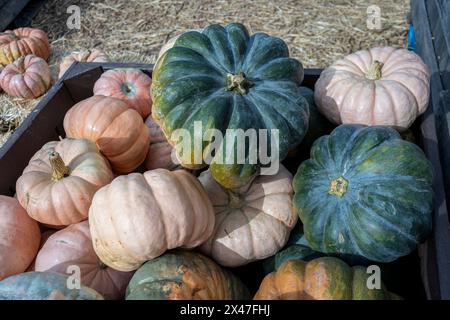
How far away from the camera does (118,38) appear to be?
552 cm

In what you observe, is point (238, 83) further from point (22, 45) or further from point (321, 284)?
point (22, 45)

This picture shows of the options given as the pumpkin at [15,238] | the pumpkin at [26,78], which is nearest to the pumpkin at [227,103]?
the pumpkin at [15,238]

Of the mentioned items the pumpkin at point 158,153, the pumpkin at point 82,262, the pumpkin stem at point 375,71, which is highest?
the pumpkin stem at point 375,71

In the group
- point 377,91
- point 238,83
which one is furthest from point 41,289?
point 377,91

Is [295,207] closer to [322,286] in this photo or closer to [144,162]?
[322,286]

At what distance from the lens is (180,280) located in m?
1.67

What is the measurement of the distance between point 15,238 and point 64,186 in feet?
1.18

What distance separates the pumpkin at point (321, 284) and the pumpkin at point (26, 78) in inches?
162

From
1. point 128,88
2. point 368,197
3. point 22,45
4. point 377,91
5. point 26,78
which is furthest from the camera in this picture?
point 22,45

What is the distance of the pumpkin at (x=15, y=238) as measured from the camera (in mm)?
1988

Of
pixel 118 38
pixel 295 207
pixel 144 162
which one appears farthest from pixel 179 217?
pixel 118 38

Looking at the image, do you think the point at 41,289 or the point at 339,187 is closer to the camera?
the point at 41,289

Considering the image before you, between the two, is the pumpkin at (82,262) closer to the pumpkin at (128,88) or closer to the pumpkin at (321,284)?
the pumpkin at (321,284)

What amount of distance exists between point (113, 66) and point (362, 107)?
1909 millimetres
